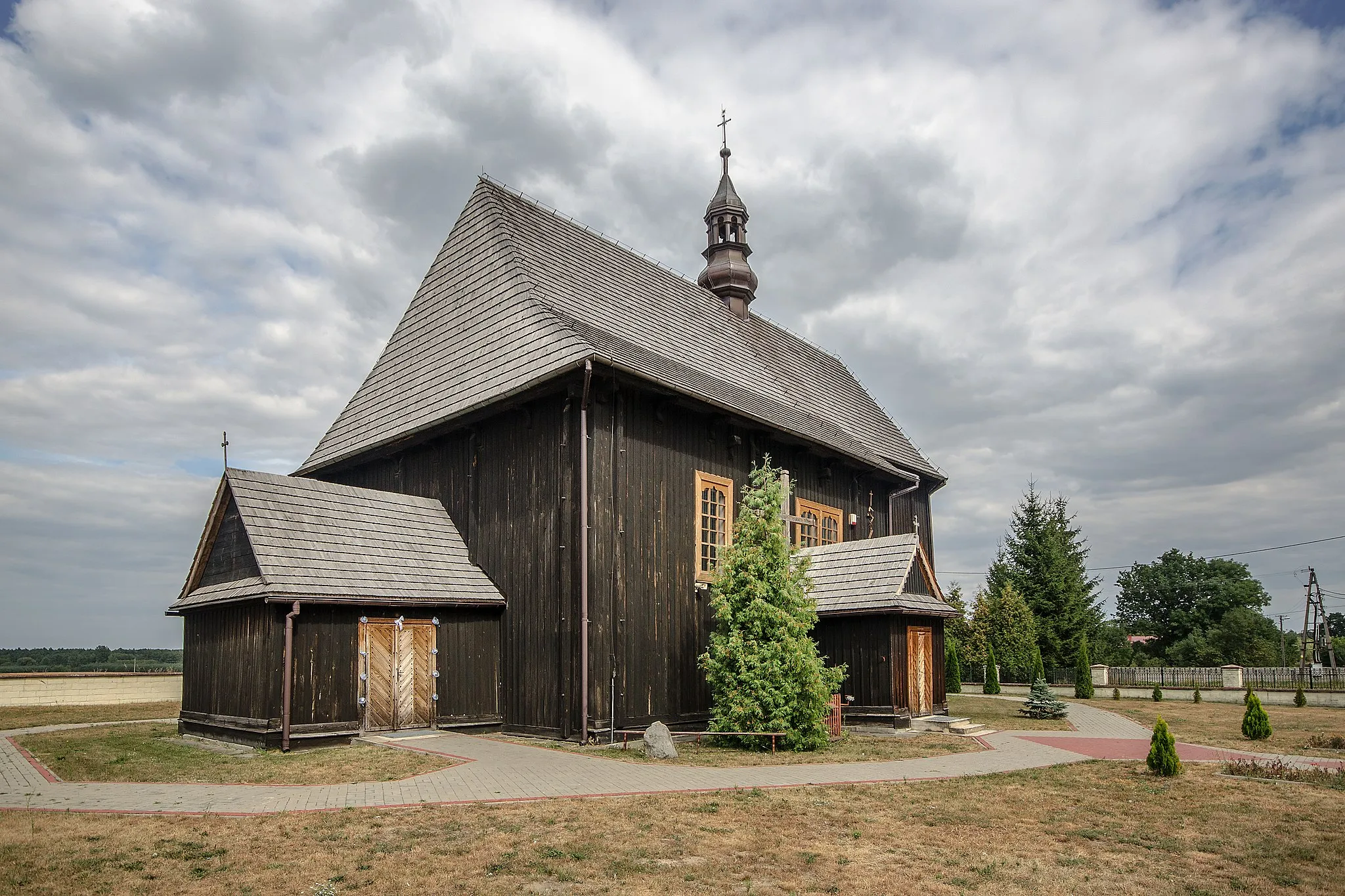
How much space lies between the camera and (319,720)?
1529 cm

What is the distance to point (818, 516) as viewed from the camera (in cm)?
2286

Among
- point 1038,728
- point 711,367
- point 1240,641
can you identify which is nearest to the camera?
point 1038,728

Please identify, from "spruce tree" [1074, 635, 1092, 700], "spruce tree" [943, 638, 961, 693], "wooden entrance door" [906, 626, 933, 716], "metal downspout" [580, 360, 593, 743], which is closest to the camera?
"metal downspout" [580, 360, 593, 743]

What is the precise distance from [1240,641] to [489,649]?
188ft

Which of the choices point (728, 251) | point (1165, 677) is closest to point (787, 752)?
point (728, 251)

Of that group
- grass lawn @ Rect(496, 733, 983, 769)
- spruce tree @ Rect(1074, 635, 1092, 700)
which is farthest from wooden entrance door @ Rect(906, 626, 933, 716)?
spruce tree @ Rect(1074, 635, 1092, 700)

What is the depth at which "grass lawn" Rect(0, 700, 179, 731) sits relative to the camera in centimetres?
2123

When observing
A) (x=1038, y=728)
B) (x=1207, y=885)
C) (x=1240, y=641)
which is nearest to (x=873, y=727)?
(x=1038, y=728)

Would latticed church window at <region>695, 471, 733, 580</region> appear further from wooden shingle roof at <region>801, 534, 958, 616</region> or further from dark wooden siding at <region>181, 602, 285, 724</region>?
dark wooden siding at <region>181, 602, 285, 724</region>

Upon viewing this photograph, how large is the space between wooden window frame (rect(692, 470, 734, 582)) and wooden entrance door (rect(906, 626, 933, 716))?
4.29 metres

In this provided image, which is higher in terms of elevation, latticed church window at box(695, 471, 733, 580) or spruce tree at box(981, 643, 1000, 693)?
latticed church window at box(695, 471, 733, 580)

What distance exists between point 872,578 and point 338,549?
34.1 feet

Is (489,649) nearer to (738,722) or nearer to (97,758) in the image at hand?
(738,722)

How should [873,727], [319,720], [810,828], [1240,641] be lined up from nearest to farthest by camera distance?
[810,828], [319,720], [873,727], [1240,641]
